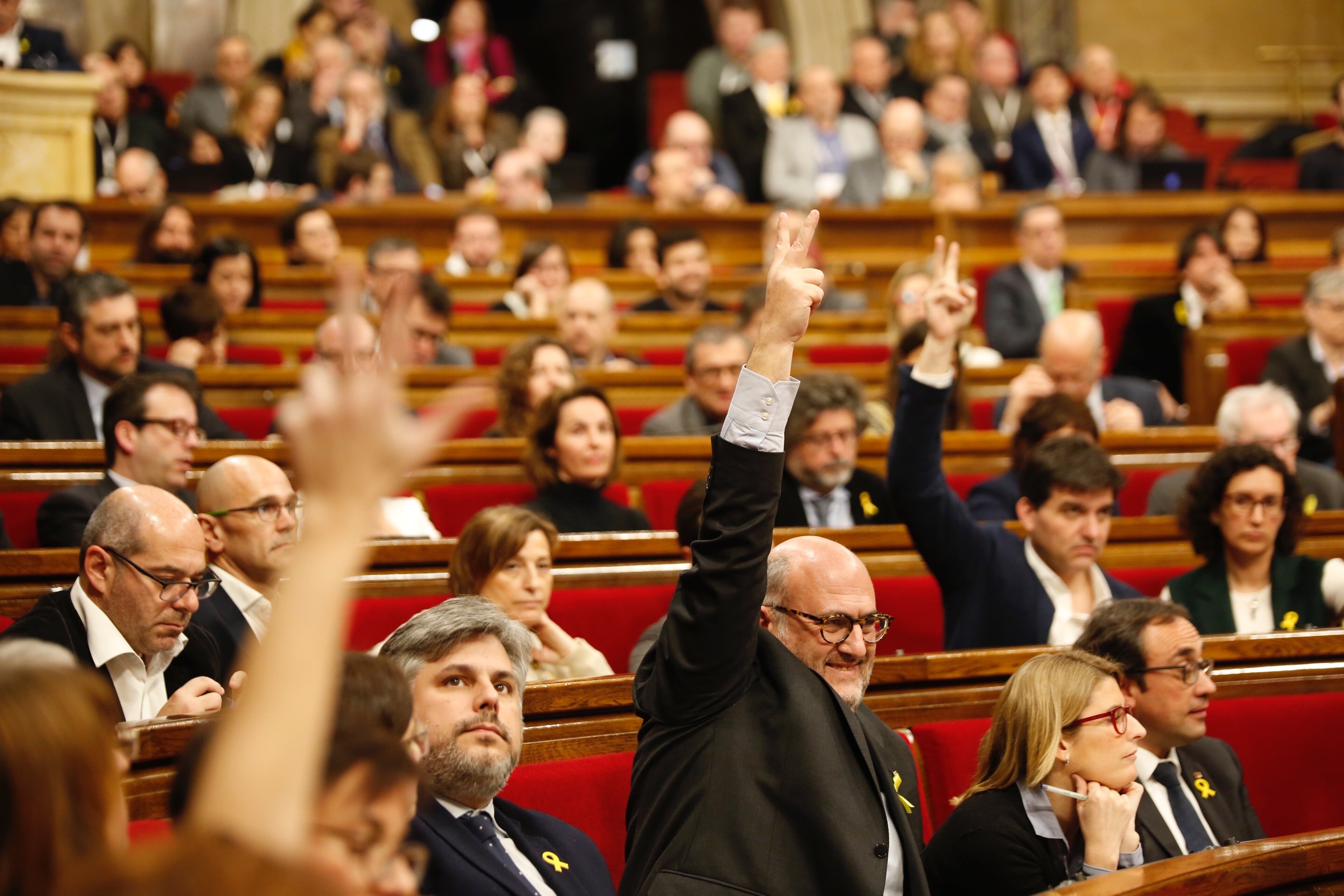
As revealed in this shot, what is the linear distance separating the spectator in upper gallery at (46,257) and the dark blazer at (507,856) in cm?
301

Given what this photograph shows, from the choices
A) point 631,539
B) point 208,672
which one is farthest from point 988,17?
point 208,672

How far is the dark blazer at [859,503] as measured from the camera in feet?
9.30

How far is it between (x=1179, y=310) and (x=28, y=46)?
14.2ft

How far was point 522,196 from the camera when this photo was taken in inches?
226

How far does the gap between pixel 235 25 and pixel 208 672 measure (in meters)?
6.41

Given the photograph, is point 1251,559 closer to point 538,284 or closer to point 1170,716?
point 1170,716

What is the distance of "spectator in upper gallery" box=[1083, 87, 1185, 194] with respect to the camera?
20.5ft

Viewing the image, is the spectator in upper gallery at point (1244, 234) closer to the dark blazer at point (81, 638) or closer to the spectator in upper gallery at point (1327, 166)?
the spectator in upper gallery at point (1327, 166)

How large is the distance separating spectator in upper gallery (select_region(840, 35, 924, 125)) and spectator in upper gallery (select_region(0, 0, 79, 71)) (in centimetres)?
328

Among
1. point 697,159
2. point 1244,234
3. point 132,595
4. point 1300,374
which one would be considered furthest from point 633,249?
point 132,595

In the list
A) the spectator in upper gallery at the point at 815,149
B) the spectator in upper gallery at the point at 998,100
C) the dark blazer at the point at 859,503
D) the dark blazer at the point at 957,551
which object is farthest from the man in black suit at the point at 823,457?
the spectator in upper gallery at the point at 998,100

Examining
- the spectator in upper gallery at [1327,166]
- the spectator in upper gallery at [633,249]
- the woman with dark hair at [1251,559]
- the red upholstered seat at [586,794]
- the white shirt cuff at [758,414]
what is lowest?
the red upholstered seat at [586,794]

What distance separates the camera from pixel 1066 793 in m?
1.70

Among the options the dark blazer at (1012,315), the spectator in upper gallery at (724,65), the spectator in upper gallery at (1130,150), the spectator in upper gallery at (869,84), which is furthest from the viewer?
the spectator in upper gallery at (724,65)
